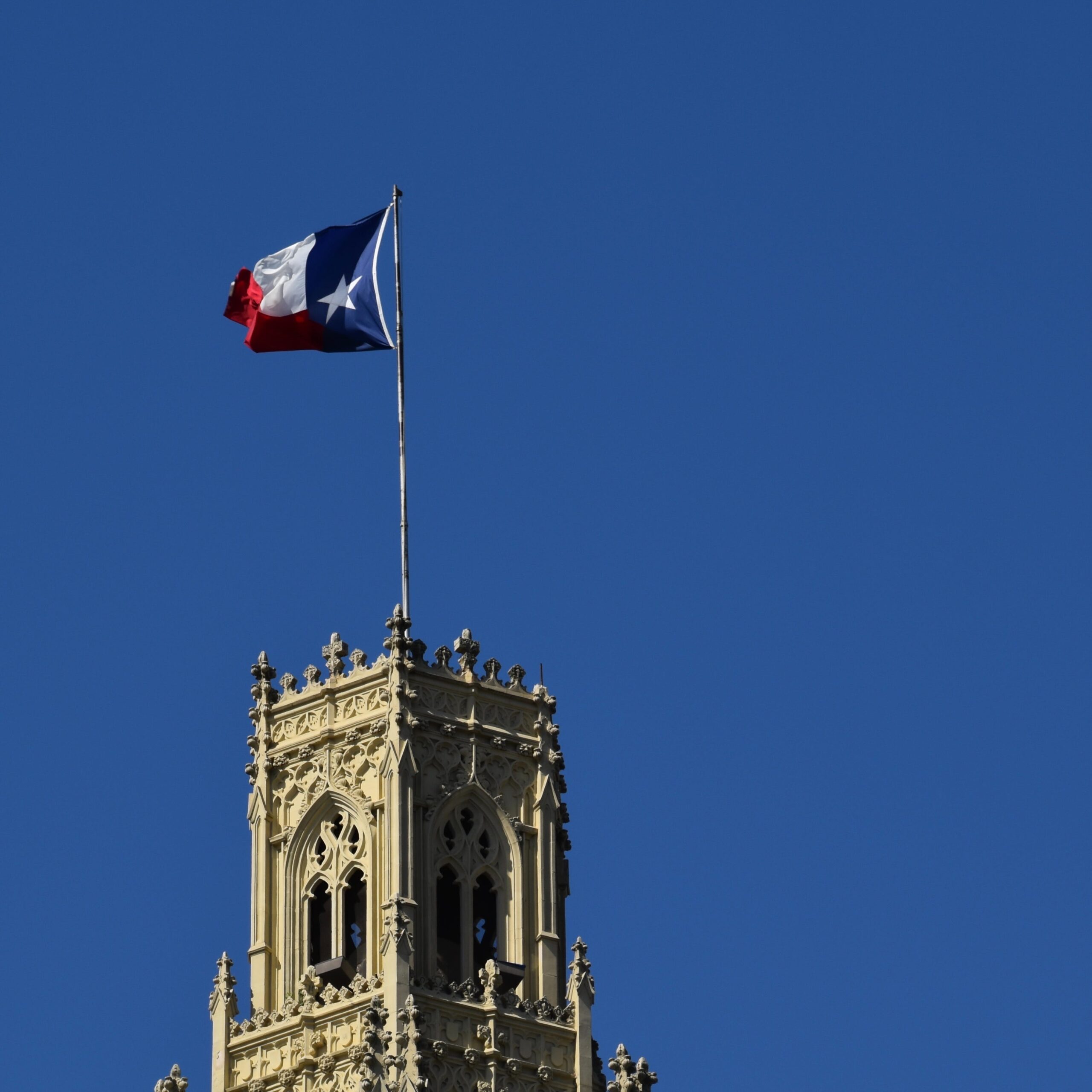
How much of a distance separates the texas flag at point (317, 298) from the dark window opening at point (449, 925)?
13.7 m

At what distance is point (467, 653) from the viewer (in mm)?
97938

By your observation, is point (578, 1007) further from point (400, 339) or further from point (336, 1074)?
point (400, 339)

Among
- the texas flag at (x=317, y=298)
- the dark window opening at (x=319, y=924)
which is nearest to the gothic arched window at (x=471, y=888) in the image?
the dark window opening at (x=319, y=924)

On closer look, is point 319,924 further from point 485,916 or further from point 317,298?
point 317,298

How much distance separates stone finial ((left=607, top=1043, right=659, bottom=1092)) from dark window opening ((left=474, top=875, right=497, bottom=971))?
11.3 ft

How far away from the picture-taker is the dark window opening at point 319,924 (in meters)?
95.2

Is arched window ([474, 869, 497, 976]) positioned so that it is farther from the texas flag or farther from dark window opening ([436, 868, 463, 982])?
the texas flag

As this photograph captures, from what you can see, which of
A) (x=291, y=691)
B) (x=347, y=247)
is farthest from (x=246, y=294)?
(x=291, y=691)

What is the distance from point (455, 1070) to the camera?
303ft

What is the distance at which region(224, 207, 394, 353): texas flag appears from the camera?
339 feet

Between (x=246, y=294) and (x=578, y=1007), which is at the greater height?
(x=246, y=294)

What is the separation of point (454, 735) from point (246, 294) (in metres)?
13.1

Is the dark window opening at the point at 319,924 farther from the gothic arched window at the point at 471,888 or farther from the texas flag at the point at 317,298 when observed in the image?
the texas flag at the point at 317,298

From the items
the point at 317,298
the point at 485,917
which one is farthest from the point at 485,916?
the point at 317,298
